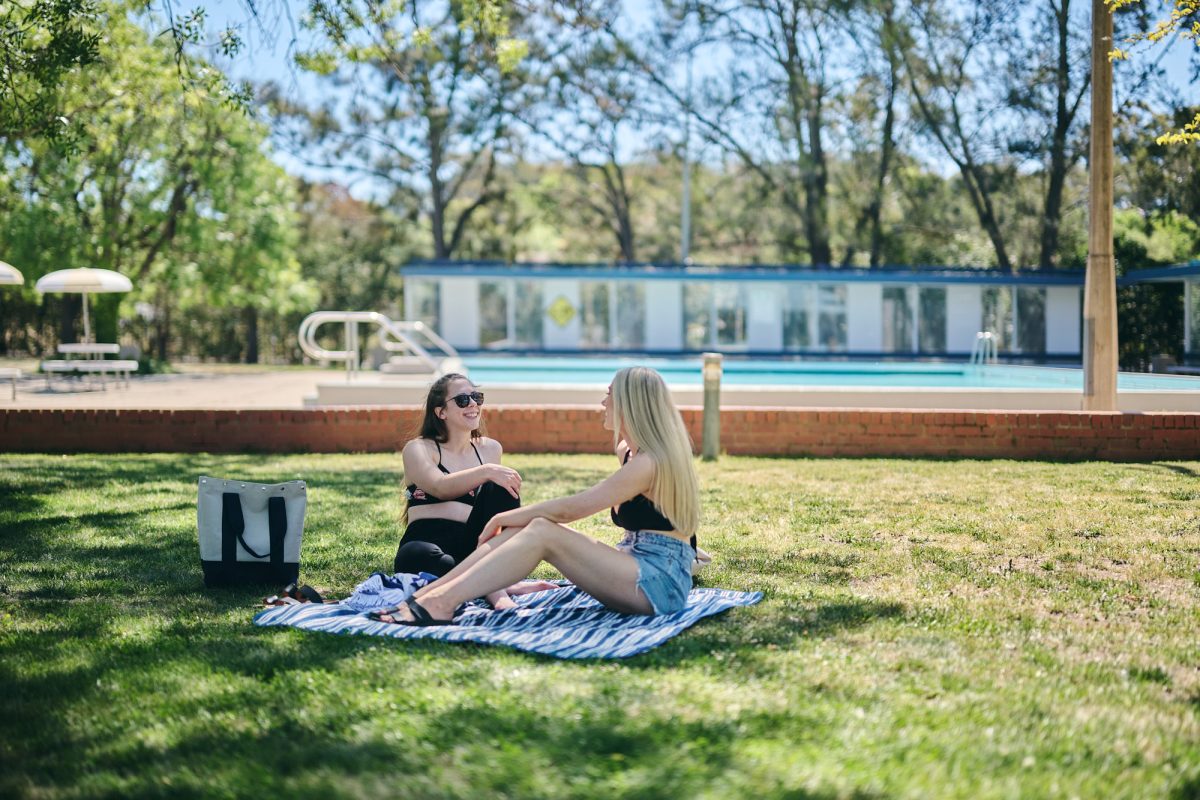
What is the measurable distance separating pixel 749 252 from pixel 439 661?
120 feet

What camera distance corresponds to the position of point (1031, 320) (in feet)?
83.7

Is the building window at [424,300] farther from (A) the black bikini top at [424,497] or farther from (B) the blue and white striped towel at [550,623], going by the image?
(B) the blue and white striped towel at [550,623]

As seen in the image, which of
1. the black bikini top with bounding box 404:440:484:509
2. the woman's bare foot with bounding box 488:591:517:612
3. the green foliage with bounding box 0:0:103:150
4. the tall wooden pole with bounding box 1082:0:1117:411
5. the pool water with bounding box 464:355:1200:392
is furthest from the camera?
the pool water with bounding box 464:355:1200:392

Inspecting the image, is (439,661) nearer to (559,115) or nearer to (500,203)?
(559,115)

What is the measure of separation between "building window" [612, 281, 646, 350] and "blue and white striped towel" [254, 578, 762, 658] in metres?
20.8

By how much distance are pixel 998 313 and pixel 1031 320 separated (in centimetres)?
79

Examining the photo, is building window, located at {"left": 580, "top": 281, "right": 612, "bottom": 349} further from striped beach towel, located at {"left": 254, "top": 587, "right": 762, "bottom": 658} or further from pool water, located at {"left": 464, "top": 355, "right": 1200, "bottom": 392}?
striped beach towel, located at {"left": 254, "top": 587, "right": 762, "bottom": 658}

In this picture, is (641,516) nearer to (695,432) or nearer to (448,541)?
(448,541)

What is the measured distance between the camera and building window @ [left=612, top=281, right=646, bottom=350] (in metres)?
25.3

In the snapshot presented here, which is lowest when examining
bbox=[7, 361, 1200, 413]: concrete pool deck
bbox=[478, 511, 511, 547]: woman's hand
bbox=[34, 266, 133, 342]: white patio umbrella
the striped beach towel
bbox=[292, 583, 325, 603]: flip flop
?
the striped beach towel

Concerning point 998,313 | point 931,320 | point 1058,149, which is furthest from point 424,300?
point 1058,149

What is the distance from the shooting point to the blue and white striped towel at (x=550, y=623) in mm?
3973

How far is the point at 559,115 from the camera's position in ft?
103

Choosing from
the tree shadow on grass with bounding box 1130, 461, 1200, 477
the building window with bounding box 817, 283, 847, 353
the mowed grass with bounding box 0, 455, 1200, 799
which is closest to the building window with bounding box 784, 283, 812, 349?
the building window with bounding box 817, 283, 847, 353
